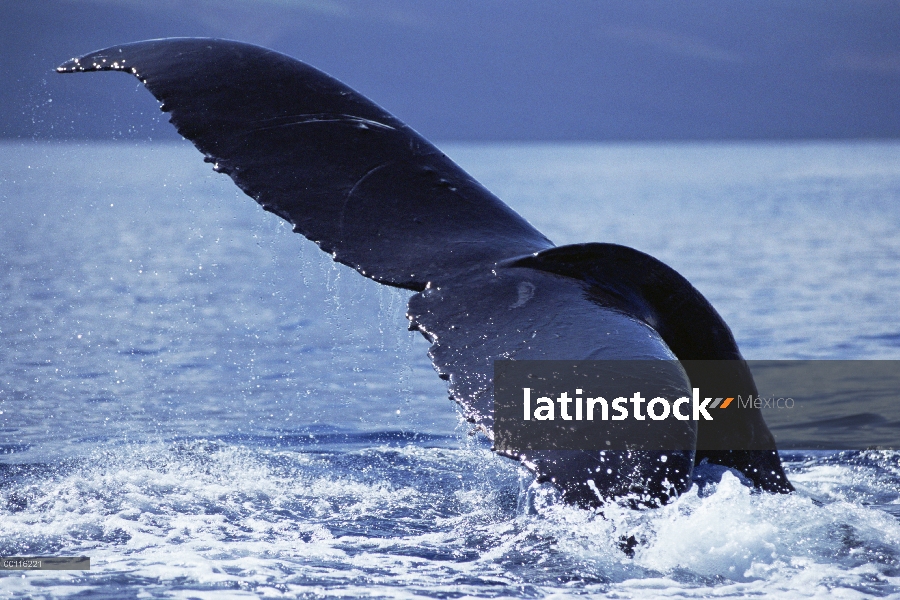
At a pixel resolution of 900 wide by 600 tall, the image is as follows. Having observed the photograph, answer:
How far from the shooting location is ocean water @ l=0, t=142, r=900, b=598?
4156 millimetres

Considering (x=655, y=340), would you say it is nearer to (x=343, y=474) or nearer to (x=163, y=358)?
(x=343, y=474)

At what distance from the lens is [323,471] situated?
6395 millimetres

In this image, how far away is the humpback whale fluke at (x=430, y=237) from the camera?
3.84m

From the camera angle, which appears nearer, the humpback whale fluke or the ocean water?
the humpback whale fluke

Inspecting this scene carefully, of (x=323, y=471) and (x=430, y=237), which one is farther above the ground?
(x=430, y=237)

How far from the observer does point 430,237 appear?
14.2 feet

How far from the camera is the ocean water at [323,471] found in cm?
416

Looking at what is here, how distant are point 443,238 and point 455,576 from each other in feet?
4.12

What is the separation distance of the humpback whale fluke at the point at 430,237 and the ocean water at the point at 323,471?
1.64ft

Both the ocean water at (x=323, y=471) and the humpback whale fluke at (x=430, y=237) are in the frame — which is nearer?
the humpback whale fluke at (x=430, y=237)

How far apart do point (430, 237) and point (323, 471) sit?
2476 millimetres

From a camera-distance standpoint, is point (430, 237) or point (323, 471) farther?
point (323, 471)

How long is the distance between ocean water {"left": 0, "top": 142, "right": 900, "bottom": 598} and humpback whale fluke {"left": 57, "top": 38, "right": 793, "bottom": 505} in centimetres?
50

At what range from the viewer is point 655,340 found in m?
3.88
